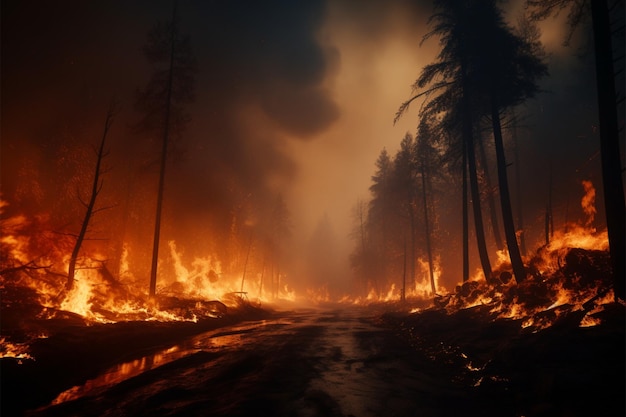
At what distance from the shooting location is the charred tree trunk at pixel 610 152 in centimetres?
856

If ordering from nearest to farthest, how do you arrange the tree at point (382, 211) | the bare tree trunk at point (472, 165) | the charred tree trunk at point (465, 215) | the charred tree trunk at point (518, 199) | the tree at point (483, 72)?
1. the tree at point (483, 72)
2. the bare tree trunk at point (472, 165)
3. the charred tree trunk at point (465, 215)
4. the charred tree trunk at point (518, 199)
5. the tree at point (382, 211)

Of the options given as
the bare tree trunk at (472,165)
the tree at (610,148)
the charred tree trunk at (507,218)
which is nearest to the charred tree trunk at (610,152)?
the tree at (610,148)

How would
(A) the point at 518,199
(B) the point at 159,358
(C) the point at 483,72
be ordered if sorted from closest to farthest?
(B) the point at 159,358, (C) the point at 483,72, (A) the point at 518,199

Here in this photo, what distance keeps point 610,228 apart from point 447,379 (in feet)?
20.8

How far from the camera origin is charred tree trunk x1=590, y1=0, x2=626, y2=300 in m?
8.56

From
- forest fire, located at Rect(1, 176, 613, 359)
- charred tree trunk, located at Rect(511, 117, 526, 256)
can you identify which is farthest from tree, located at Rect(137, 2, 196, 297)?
charred tree trunk, located at Rect(511, 117, 526, 256)

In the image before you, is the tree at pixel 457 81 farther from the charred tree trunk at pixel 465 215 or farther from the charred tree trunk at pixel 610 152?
the charred tree trunk at pixel 610 152

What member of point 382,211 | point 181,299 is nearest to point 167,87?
point 181,299

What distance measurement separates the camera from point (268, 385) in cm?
727

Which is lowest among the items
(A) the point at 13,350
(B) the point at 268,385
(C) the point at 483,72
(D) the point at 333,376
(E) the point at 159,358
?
(E) the point at 159,358

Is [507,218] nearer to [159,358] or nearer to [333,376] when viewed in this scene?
[333,376]

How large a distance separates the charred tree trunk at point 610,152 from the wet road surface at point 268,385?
572 centimetres

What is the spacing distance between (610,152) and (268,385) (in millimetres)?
11273

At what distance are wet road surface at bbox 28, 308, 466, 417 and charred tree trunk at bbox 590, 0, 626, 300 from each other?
5.72 metres
